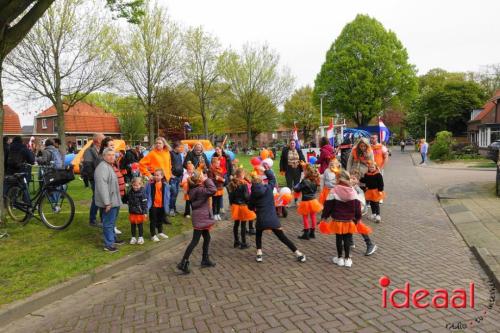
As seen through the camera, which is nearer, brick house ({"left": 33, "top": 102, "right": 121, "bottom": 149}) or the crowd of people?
the crowd of people

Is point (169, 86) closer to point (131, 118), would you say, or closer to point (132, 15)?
point (132, 15)

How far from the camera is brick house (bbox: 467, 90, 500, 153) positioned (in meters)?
36.2

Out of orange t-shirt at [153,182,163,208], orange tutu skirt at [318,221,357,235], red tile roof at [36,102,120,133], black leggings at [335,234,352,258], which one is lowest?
black leggings at [335,234,352,258]

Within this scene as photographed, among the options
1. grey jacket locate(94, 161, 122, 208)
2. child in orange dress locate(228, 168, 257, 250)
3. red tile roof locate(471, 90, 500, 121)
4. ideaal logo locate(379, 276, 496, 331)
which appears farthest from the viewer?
red tile roof locate(471, 90, 500, 121)

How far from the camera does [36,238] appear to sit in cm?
705

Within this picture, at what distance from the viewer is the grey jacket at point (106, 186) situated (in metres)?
6.26

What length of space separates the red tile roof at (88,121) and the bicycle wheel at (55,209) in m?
46.2

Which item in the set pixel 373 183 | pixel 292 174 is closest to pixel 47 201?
pixel 292 174

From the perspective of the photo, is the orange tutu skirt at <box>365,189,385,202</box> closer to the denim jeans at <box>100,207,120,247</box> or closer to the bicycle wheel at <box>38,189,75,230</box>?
the denim jeans at <box>100,207,120,247</box>

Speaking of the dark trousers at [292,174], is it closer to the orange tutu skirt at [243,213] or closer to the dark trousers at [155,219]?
the orange tutu skirt at [243,213]

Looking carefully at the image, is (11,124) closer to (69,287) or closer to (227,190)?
(227,190)

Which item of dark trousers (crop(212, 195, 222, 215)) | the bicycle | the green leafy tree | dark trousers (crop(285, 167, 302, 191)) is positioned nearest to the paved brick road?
dark trousers (crop(212, 195, 222, 215))

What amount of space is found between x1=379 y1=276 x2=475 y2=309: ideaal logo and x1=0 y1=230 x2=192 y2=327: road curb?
396 cm

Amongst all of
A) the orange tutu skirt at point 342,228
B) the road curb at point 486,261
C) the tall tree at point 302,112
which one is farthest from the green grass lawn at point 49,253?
the tall tree at point 302,112
